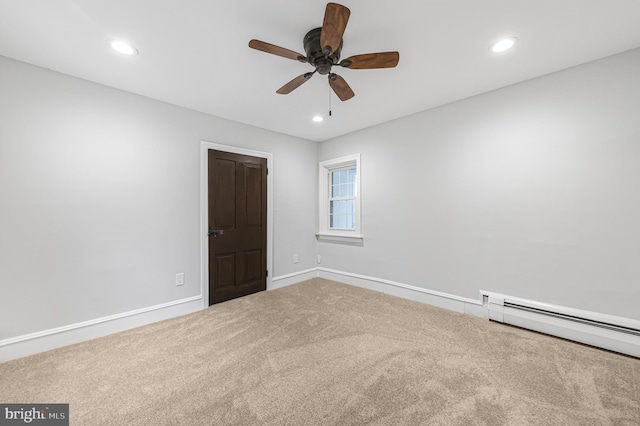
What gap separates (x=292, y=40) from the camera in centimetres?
187

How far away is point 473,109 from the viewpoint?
281 cm

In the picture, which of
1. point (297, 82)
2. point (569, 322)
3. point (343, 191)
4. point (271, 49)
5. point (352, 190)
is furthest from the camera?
point (343, 191)

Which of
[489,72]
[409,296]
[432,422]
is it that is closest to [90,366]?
[432,422]

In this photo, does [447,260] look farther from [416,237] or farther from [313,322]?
[313,322]

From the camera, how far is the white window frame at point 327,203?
13.0 ft

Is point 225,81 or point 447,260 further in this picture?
point 447,260

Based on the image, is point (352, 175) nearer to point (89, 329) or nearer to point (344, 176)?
point (344, 176)

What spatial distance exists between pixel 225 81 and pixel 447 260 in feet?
10.6

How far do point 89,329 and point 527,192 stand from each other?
15.1 feet

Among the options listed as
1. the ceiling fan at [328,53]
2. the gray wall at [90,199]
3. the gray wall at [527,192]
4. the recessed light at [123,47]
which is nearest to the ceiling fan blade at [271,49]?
the ceiling fan at [328,53]

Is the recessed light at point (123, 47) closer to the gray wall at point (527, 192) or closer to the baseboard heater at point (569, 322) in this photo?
the gray wall at point (527, 192)

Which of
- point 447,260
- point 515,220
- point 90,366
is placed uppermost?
point 515,220

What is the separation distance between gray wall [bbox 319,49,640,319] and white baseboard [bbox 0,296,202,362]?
2.80 metres

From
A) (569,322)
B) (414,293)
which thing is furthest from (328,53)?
(569,322)
